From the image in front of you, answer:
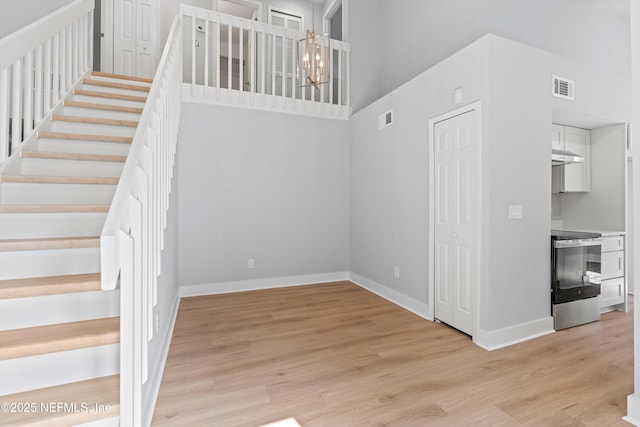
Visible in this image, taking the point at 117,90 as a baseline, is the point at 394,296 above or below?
below

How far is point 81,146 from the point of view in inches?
107

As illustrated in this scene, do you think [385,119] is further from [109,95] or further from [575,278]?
[109,95]

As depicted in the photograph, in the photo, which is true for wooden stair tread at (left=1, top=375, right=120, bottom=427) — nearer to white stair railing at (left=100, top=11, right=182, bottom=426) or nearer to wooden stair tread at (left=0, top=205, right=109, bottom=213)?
white stair railing at (left=100, top=11, right=182, bottom=426)

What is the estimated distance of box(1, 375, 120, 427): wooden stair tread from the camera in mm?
1251

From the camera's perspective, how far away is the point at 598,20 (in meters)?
4.32

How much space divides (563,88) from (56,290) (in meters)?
4.31

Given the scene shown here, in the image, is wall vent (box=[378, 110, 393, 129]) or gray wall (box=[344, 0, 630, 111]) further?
wall vent (box=[378, 110, 393, 129])

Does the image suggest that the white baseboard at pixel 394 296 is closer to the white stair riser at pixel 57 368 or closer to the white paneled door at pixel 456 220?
the white paneled door at pixel 456 220

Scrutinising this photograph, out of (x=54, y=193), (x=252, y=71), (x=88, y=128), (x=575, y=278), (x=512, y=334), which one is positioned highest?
(x=252, y=71)

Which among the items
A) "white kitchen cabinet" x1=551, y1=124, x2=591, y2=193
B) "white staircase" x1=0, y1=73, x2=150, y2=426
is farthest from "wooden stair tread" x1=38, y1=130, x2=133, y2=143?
"white kitchen cabinet" x1=551, y1=124, x2=591, y2=193

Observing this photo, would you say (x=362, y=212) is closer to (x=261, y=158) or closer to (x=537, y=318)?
(x=261, y=158)

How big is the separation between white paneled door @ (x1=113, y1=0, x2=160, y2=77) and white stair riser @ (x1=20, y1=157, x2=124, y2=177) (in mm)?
3063

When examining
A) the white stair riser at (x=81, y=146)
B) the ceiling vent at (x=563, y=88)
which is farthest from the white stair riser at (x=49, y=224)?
the ceiling vent at (x=563, y=88)

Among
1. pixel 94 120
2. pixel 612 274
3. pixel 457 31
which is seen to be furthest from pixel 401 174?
pixel 94 120
